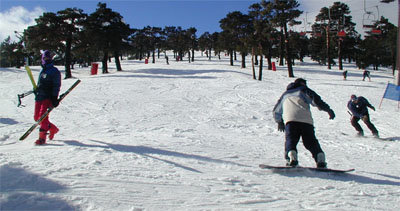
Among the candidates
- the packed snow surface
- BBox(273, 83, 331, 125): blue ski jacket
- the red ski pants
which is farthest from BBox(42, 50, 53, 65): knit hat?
BBox(273, 83, 331, 125): blue ski jacket

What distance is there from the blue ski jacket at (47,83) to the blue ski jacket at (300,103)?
4674 millimetres

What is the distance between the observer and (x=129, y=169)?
3912 mm

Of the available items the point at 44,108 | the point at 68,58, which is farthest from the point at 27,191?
the point at 68,58

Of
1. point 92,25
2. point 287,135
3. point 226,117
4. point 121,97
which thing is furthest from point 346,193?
point 92,25

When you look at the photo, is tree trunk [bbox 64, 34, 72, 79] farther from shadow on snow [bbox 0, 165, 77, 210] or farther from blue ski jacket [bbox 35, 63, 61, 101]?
shadow on snow [bbox 0, 165, 77, 210]

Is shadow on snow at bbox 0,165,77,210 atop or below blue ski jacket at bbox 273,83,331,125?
below

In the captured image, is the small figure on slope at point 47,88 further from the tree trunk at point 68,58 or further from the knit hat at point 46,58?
the tree trunk at point 68,58

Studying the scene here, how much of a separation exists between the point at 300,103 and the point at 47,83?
5.08m

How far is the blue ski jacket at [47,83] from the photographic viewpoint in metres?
5.37

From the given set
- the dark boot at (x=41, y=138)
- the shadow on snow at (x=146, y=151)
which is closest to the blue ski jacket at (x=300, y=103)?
the shadow on snow at (x=146, y=151)

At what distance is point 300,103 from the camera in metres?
4.33

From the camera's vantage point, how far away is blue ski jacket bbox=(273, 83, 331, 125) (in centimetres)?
427

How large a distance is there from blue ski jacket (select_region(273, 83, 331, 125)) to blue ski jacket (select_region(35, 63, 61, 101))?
467 centimetres

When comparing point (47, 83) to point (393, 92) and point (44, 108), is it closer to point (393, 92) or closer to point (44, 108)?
point (44, 108)
